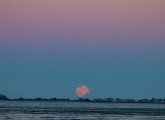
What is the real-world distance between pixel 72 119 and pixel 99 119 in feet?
11.7

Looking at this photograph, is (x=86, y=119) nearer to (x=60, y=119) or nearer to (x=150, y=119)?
(x=60, y=119)

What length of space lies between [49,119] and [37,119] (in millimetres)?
2127

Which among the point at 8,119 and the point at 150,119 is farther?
the point at 150,119

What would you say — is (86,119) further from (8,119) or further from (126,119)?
(8,119)

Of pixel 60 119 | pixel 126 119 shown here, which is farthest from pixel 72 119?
pixel 126 119

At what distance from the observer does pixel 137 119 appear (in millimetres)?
76625

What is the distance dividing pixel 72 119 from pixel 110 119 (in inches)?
199

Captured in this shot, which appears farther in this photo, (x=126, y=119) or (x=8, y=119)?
(x=126, y=119)

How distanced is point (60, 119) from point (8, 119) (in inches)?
287

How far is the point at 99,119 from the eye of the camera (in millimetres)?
75688

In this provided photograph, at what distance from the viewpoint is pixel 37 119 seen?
72688mm

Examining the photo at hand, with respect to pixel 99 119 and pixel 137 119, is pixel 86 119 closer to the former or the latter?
pixel 99 119

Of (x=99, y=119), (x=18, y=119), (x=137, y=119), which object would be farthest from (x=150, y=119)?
(x=18, y=119)

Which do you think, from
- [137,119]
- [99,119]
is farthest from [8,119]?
[137,119]
